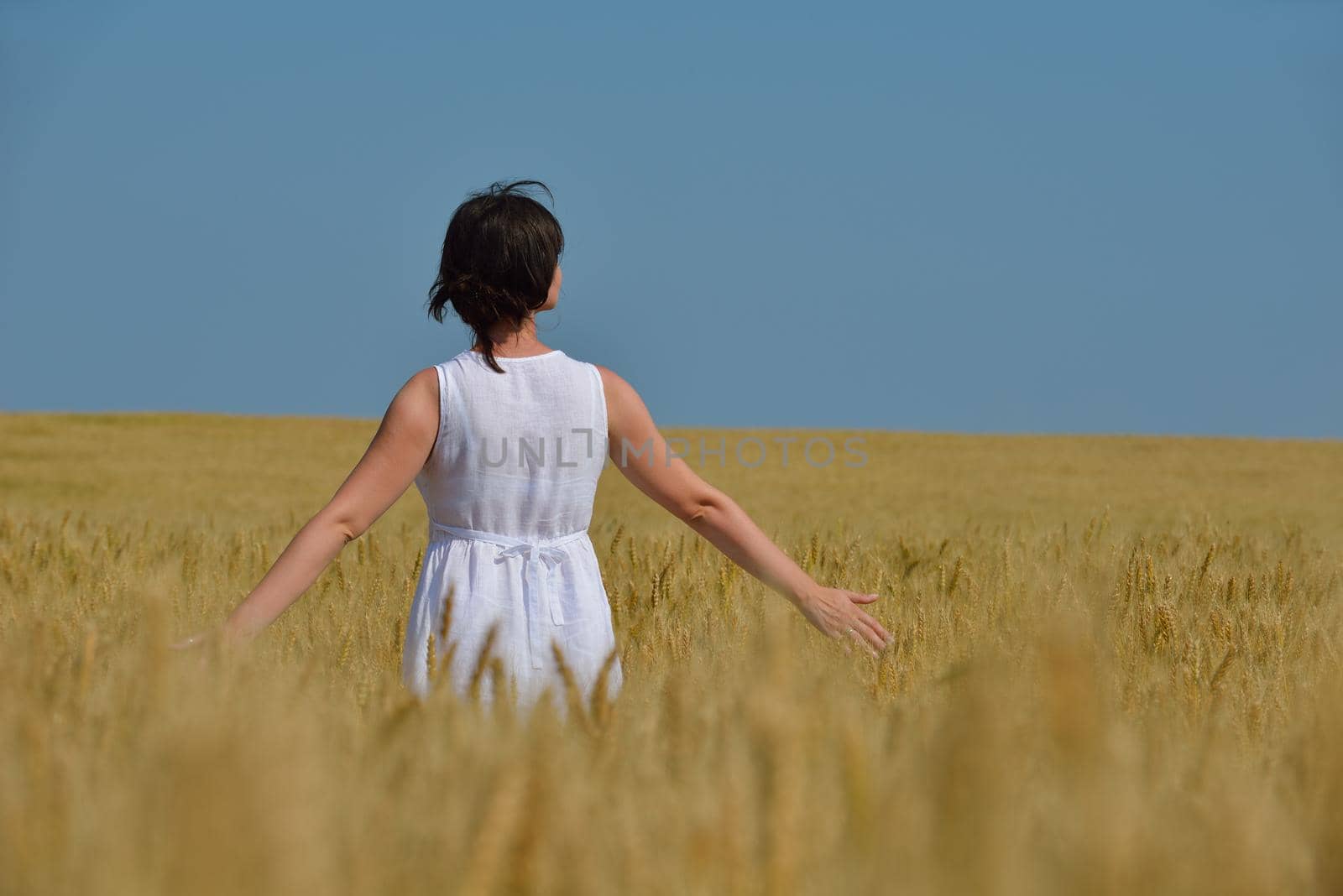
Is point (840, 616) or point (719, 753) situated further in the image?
point (840, 616)

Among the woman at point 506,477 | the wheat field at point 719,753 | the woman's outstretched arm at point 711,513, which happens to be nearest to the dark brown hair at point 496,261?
the woman at point 506,477

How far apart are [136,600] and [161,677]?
2197mm

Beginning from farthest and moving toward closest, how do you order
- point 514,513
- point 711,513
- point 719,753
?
point 711,513 < point 514,513 < point 719,753

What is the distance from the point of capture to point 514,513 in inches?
98.5

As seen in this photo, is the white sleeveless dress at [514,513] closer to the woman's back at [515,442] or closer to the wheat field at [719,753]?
the woman's back at [515,442]

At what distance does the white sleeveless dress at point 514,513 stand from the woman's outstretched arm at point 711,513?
0.22 ft

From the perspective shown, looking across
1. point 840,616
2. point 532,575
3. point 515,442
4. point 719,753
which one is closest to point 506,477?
point 515,442

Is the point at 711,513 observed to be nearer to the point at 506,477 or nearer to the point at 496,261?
the point at 506,477

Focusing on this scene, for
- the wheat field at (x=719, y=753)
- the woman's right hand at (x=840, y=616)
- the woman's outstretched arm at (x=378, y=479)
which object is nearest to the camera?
the wheat field at (x=719, y=753)

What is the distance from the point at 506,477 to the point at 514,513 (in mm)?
81

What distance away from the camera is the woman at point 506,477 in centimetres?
241

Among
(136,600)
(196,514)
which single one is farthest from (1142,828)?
(196,514)

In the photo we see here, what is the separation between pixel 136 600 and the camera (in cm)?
326

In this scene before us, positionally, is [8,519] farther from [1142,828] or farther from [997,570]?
[1142,828]
